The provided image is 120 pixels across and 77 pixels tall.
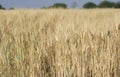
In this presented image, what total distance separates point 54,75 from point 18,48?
0.27 meters

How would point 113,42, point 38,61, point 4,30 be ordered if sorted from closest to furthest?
point 38,61
point 113,42
point 4,30

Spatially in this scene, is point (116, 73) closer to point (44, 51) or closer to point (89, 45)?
point (89, 45)

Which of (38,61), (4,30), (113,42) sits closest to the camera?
(38,61)

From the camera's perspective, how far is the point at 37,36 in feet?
8.00

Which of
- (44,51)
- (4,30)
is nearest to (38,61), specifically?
(44,51)

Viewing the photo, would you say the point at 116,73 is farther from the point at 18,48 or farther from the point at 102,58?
the point at 18,48

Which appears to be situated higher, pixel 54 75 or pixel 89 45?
pixel 89 45

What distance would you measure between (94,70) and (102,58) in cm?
9

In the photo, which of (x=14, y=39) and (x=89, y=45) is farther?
(x=14, y=39)

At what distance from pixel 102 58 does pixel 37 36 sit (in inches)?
18.1

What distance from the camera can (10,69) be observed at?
7.05 feet

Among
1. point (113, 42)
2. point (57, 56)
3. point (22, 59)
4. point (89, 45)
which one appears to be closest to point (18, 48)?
point (22, 59)

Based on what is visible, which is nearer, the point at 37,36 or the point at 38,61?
the point at 38,61

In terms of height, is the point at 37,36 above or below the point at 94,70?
above
